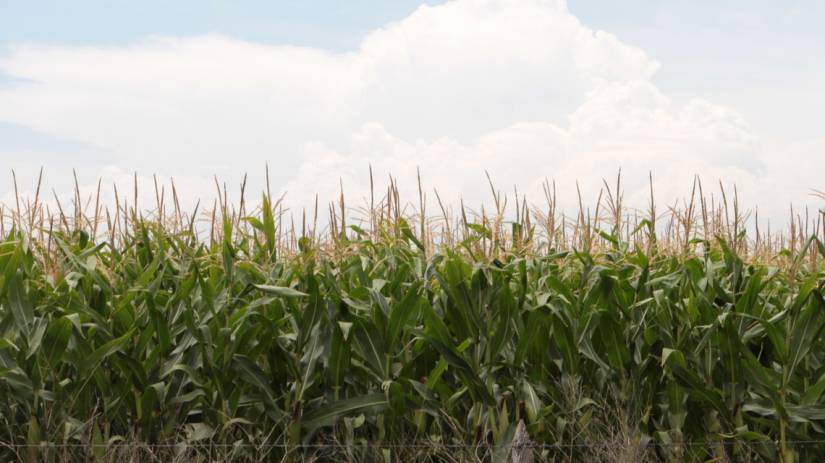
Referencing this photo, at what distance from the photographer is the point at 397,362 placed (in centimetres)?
577

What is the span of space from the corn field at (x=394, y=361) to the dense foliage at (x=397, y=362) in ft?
0.05

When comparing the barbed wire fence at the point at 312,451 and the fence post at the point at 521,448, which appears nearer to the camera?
the fence post at the point at 521,448

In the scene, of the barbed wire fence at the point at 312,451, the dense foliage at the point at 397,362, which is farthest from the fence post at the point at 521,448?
the dense foliage at the point at 397,362

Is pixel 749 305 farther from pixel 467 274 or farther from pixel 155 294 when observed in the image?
pixel 155 294

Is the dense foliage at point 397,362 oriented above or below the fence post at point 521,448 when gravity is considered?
above

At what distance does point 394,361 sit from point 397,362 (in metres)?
0.03

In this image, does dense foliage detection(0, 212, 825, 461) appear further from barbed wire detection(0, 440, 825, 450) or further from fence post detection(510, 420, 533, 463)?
fence post detection(510, 420, 533, 463)

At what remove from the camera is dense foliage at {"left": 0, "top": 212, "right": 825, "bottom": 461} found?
5.41m

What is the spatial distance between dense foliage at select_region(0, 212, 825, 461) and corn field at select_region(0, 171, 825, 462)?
15 mm

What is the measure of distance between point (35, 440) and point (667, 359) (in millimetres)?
4200

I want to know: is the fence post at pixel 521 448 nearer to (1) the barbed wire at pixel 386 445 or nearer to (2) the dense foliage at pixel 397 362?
(1) the barbed wire at pixel 386 445

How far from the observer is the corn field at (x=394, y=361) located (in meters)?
5.41

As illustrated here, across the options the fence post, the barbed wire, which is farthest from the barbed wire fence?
the fence post

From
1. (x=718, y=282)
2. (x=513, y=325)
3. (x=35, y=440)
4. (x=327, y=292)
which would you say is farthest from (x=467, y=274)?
(x=35, y=440)
